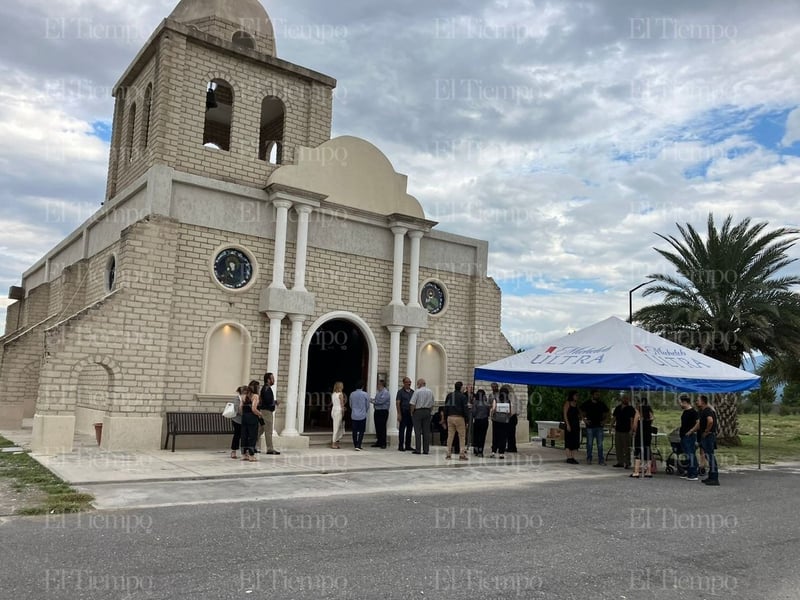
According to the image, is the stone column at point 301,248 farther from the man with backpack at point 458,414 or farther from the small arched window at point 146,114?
the man with backpack at point 458,414

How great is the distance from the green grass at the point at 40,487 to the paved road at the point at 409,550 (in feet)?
1.49

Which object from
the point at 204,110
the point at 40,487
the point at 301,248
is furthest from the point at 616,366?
the point at 204,110

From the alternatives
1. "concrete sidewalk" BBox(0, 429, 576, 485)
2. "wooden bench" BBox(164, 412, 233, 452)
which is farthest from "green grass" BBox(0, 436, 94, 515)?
"wooden bench" BBox(164, 412, 233, 452)

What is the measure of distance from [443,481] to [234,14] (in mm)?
14292

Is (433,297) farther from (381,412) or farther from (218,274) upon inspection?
(218,274)

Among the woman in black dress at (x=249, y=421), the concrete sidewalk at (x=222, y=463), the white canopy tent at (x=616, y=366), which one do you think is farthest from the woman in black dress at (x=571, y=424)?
the woman in black dress at (x=249, y=421)

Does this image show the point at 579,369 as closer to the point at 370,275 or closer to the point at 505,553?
the point at 370,275

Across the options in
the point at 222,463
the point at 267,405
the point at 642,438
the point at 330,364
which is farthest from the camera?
the point at 330,364

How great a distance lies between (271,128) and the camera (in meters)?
20.1

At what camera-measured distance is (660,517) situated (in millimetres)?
9023

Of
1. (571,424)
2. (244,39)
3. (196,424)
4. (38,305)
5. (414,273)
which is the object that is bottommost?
(196,424)

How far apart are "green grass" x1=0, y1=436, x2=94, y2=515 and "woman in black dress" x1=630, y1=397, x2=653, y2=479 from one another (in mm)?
10252

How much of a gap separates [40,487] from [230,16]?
549 inches

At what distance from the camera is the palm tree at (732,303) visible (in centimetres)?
2114
